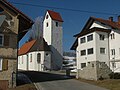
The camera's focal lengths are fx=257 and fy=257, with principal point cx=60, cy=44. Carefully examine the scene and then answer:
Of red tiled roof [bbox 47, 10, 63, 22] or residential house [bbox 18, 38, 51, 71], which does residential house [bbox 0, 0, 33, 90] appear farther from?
red tiled roof [bbox 47, 10, 63, 22]

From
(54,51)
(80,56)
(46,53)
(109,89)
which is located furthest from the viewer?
(54,51)

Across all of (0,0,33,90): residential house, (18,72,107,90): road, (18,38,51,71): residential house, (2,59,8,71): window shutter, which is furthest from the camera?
(18,38,51,71): residential house

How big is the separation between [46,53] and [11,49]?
39.7m

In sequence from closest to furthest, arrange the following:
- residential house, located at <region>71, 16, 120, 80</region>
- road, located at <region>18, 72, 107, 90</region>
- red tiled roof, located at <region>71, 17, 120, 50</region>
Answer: road, located at <region>18, 72, 107, 90</region> < residential house, located at <region>71, 16, 120, 80</region> < red tiled roof, located at <region>71, 17, 120, 50</region>

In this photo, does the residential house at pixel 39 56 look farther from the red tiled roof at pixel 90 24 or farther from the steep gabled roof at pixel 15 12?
the steep gabled roof at pixel 15 12

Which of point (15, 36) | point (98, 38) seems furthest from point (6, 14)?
point (98, 38)

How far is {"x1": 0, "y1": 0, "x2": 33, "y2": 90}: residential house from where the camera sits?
1072 inches

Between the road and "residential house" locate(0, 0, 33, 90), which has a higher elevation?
"residential house" locate(0, 0, 33, 90)

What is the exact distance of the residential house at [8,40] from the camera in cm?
2724

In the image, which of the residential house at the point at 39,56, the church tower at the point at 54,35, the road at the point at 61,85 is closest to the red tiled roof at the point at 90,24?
the residential house at the point at 39,56

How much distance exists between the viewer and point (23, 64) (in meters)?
75.1

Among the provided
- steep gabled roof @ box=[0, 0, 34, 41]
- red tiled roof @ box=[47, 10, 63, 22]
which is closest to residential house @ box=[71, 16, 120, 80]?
steep gabled roof @ box=[0, 0, 34, 41]

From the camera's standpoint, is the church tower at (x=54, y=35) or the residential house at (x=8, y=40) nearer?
the residential house at (x=8, y=40)

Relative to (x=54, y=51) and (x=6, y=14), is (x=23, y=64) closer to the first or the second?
(x=54, y=51)
